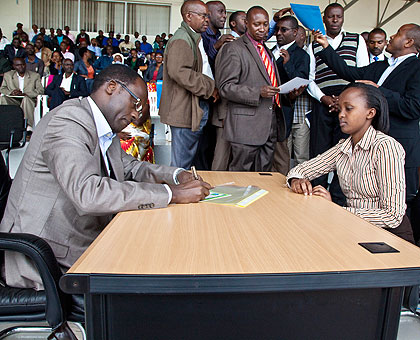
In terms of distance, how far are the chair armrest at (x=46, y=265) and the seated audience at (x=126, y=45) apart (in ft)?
37.4

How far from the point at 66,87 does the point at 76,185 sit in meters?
6.53

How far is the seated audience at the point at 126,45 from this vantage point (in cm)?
1220

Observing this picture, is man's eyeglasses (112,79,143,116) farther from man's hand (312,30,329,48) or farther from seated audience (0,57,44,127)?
seated audience (0,57,44,127)

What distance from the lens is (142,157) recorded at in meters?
4.00

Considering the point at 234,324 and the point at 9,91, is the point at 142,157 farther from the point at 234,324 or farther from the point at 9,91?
the point at 9,91

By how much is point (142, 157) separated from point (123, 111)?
95.0 inches

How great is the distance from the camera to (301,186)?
73.4 inches

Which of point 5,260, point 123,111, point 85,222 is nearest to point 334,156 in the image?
point 123,111

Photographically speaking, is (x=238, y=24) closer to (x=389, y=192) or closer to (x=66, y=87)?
(x=389, y=192)

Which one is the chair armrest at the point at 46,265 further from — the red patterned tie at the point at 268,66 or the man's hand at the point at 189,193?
the red patterned tie at the point at 268,66

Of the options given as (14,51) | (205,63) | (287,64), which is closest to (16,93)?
(14,51)

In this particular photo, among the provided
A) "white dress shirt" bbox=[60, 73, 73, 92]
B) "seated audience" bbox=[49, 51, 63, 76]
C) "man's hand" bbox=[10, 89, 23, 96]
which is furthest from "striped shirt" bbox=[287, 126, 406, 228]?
"seated audience" bbox=[49, 51, 63, 76]

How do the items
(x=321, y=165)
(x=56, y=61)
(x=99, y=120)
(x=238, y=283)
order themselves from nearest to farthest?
(x=238, y=283) → (x=99, y=120) → (x=321, y=165) → (x=56, y=61)

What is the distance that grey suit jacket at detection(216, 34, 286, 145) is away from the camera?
3031mm
